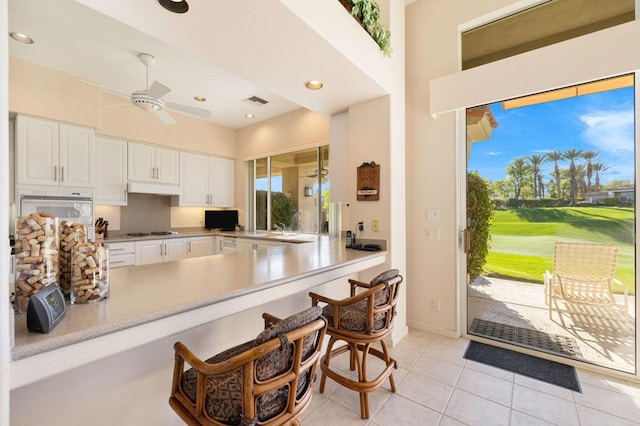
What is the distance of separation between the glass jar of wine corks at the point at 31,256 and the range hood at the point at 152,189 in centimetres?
382

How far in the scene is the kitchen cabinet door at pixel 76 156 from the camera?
11.3 feet

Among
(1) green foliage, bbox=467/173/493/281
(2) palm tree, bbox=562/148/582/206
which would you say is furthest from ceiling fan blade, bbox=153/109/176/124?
(2) palm tree, bbox=562/148/582/206

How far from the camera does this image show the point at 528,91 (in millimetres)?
2359

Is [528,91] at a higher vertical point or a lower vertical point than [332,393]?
higher

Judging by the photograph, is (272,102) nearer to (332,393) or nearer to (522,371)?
(332,393)

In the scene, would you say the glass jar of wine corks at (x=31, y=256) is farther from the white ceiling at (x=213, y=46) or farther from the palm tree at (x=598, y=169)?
the palm tree at (x=598, y=169)

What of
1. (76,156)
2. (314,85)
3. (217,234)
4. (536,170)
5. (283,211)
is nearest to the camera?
(314,85)

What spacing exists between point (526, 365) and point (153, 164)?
549cm

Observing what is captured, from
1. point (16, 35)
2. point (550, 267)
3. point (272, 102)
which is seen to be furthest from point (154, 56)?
point (550, 267)

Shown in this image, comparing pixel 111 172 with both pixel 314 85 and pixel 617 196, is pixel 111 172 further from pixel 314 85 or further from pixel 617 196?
pixel 617 196

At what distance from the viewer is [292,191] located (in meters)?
4.93

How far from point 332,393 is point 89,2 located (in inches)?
111

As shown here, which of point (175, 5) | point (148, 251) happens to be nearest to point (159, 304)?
point (175, 5)

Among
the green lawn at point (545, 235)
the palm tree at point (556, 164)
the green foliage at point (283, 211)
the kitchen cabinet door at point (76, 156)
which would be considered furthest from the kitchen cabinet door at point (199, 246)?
the palm tree at point (556, 164)
